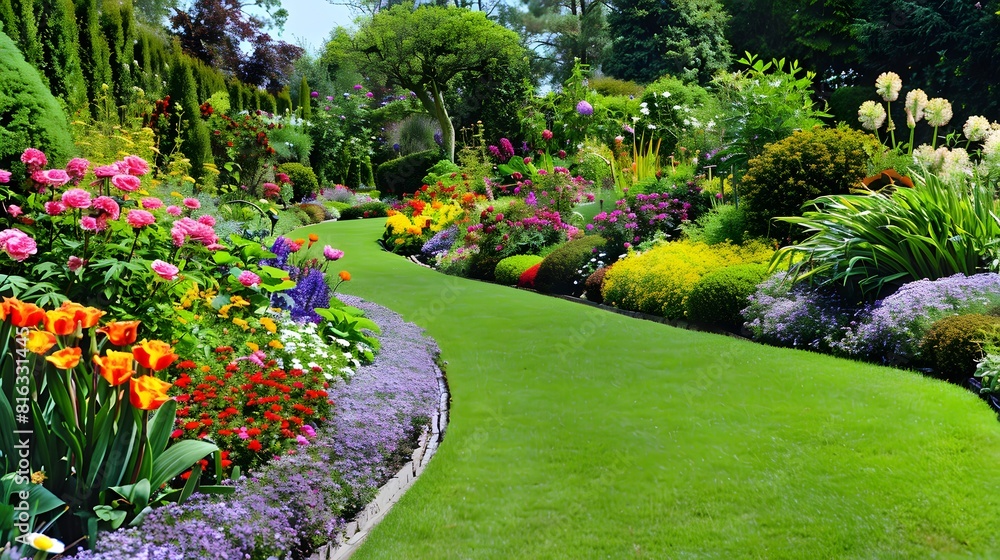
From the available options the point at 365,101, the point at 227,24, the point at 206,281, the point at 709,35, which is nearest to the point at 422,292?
the point at 206,281

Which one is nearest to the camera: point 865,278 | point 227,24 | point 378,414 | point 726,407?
point 378,414

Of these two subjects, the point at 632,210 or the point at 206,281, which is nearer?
the point at 206,281

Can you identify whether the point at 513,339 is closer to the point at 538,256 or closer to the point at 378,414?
the point at 378,414

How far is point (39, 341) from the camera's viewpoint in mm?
2562

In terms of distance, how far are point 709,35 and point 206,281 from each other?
29.7m

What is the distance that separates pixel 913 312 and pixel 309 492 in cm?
495

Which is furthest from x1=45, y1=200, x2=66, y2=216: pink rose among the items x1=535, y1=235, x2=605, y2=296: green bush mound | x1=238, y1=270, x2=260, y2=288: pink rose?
x1=535, y1=235, x2=605, y2=296: green bush mound

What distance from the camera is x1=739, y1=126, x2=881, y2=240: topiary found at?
838cm

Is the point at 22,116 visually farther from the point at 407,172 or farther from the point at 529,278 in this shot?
the point at 407,172

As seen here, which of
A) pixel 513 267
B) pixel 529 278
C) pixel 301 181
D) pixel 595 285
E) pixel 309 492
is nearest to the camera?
pixel 309 492

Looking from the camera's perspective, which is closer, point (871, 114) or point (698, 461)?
point (698, 461)

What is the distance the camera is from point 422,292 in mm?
9750

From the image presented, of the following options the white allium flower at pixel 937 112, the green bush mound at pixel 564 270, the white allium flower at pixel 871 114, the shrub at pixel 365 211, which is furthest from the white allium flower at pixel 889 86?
the shrub at pixel 365 211

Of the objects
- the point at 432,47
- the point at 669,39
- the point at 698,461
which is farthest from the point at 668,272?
the point at 669,39
